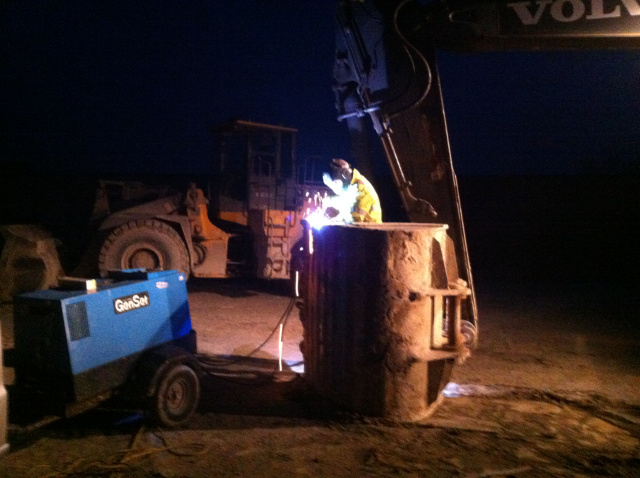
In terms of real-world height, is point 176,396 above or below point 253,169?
below

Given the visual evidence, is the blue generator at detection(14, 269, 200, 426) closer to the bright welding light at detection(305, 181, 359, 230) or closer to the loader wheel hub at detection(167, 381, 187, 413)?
the loader wheel hub at detection(167, 381, 187, 413)

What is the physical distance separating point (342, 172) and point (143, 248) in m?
6.25

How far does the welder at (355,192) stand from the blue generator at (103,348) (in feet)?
7.30

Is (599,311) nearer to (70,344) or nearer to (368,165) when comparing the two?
(368,165)

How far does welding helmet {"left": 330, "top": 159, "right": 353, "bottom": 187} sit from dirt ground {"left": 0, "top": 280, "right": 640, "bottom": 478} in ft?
7.72

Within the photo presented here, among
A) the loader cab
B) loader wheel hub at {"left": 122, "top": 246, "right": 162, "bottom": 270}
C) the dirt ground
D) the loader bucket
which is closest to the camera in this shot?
the dirt ground

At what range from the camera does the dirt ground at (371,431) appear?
12.8 ft

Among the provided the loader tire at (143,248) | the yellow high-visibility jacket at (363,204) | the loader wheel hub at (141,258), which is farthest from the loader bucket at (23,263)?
the yellow high-visibility jacket at (363,204)

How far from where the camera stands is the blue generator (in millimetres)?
4023

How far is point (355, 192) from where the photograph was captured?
591 centimetres

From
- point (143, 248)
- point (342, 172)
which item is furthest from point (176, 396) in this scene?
point (143, 248)

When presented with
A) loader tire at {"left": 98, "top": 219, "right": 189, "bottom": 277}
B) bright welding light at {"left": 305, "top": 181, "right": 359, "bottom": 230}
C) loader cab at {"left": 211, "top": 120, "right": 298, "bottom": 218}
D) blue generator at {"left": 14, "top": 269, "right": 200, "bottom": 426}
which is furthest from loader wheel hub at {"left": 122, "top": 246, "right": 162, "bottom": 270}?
blue generator at {"left": 14, "top": 269, "right": 200, "bottom": 426}

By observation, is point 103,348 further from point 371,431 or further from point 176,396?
point 371,431

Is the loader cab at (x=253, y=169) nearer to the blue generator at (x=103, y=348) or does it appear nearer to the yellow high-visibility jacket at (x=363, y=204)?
the yellow high-visibility jacket at (x=363, y=204)
